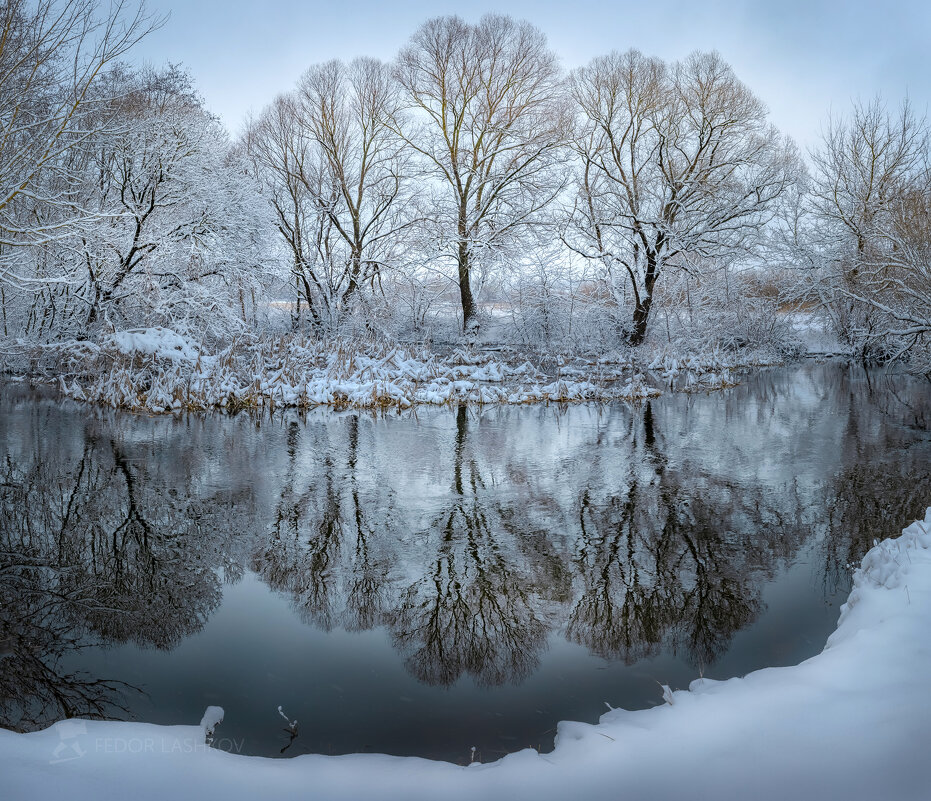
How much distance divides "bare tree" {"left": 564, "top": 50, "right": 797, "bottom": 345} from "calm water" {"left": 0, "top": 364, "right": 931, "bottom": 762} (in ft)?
39.5

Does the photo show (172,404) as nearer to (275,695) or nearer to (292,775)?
(275,695)

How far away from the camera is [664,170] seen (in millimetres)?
20719

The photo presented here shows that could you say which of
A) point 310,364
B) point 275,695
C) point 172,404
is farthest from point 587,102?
point 275,695

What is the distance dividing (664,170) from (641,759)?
20.9 metres

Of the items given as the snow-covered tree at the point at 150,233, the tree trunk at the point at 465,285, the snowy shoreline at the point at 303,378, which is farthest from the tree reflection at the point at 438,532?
the tree trunk at the point at 465,285

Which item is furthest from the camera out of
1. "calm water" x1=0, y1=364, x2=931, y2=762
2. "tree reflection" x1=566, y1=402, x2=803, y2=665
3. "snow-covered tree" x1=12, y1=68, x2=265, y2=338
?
"snow-covered tree" x1=12, y1=68, x2=265, y2=338

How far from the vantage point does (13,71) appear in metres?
7.81

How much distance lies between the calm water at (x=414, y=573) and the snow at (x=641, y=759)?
25 centimetres

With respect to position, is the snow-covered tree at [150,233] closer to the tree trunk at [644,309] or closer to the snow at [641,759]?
the tree trunk at [644,309]

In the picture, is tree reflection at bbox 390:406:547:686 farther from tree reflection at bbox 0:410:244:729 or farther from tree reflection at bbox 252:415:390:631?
tree reflection at bbox 0:410:244:729

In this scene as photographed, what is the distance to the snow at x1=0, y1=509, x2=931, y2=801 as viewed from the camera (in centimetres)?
237

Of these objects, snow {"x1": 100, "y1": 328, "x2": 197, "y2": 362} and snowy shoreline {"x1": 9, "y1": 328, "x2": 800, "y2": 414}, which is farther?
snow {"x1": 100, "y1": 328, "x2": 197, "y2": 362}

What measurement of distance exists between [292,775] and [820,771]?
79.9 inches

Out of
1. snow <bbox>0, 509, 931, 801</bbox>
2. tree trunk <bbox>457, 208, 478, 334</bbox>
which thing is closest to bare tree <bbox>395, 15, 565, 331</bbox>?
tree trunk <bbox>457, 208, 478, 334</bbox>
